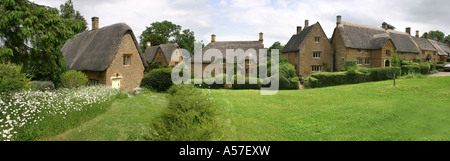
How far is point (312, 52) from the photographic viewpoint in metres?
37.3

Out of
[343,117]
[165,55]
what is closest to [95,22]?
[165,55]

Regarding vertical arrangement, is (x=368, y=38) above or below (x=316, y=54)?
above

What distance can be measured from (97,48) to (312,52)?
28391mm

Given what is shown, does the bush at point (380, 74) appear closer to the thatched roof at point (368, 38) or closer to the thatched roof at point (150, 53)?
the thatched roof at point (368, 38)

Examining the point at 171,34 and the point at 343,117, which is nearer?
the point at 343,117

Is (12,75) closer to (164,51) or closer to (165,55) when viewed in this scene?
(165,55)

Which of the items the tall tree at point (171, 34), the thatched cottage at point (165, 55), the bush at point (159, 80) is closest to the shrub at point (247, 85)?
the bush at point (159, 80)

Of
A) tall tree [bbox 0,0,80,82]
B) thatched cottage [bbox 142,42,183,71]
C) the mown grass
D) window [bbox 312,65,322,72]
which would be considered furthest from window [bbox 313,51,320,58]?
tall tree [bbox 0,0,80,82]

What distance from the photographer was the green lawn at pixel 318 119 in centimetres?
931

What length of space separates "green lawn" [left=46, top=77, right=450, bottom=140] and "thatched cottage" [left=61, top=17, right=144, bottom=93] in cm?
798

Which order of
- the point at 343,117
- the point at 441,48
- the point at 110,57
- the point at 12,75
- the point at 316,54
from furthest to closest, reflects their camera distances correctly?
the point at 441,48 < the point at 316,54 < the point at 110,57 < the point at 12,75 < the point at 343,117

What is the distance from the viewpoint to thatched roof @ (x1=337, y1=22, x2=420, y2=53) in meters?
39.1
